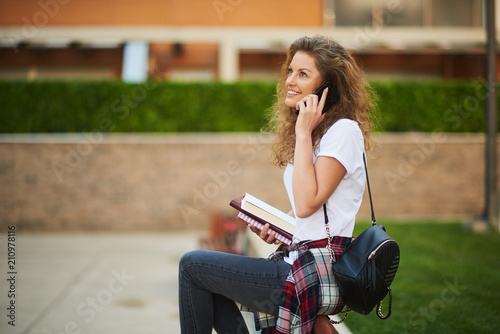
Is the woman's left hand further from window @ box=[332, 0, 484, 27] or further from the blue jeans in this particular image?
window @ box=[332, 0, 484, 27]

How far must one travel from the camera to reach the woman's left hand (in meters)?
2.46

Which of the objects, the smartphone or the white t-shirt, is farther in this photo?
the smartphone

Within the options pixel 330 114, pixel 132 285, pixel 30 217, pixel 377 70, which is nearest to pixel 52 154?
pixel 30 217

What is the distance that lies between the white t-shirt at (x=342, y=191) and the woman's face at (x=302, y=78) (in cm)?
26

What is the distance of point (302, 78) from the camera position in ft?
8.59

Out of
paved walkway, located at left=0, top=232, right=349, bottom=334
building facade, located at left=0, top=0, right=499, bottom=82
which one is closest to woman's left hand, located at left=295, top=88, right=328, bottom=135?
paved walkway, located at left=0, top=232, right=349, bottom=334

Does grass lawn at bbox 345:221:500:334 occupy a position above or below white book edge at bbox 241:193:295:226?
below

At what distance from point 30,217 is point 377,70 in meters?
10.9

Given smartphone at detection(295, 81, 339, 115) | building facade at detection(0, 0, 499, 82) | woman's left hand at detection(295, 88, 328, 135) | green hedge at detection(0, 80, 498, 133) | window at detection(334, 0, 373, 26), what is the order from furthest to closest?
window at detection(334, 0, 373, 26) < building facade at detection(0, 0, 499, 82) < green hedge at detection(0, 80, 498, 133) < smartphone at detection(295, 81, 339, 115) < woman's left hand at detection(295, 88, 328, 135)

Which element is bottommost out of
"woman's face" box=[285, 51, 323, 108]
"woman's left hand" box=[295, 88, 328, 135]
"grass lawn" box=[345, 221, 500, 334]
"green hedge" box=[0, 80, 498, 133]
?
"grass lawn" box=[345, 221, 500, 334]

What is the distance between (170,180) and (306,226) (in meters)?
8.33

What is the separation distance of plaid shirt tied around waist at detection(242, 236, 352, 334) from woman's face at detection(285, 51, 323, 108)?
712 millimetres

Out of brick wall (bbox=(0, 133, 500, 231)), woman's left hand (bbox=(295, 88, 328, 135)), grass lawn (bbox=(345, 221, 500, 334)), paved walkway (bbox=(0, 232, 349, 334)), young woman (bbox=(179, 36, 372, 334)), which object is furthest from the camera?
brick wall (bbox=(0, 133, 500, 231))

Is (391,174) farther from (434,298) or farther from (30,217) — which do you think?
(30,217)
